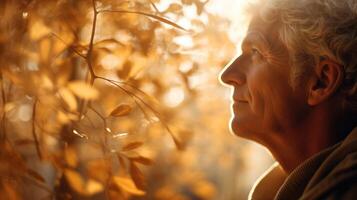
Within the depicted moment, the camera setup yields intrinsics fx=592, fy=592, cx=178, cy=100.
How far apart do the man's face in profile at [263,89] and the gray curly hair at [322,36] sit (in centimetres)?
4

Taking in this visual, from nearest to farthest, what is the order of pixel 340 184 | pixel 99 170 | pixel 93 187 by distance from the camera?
pixel 340 184 → pixel 99 170 → pixel 93 187

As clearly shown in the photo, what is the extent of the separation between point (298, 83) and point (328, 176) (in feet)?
1.10

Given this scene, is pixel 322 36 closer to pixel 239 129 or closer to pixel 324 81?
pixel 324 81

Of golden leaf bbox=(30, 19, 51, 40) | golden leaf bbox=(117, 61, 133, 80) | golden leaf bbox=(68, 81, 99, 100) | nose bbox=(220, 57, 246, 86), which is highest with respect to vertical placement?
golden leaf bbox=(30, 19, 51, 40)

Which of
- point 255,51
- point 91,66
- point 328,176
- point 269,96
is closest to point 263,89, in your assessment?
point 269,96

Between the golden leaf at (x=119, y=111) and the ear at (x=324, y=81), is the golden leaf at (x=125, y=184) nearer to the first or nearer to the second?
the golden leaf at (x=119, y=111)

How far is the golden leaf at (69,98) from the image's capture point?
165cm

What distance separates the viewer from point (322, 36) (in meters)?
1.54

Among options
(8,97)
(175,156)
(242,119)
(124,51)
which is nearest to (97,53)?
(124,51)

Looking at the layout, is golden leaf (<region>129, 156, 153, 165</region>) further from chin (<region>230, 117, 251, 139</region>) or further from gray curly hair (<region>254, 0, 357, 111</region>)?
gray curly hair (<region>254, 0, 357, 111</region>)

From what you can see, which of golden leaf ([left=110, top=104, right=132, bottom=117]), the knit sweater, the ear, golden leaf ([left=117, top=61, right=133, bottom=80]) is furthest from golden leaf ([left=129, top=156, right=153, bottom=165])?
the ear

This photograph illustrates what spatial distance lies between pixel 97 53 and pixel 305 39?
591 millimetres

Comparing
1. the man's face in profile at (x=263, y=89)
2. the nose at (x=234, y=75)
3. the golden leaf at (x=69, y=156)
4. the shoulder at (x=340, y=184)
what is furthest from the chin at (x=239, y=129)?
the golden leaf at (x=69, y=156)

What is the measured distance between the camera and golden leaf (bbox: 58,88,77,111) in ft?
5.42
